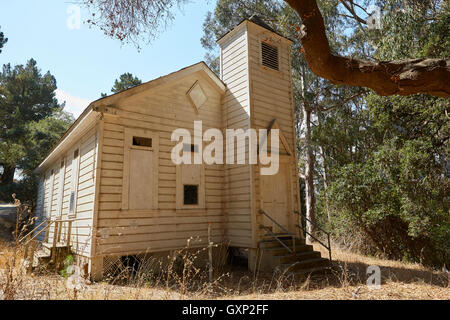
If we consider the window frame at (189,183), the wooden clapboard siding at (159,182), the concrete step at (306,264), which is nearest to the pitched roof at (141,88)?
the wooden clapboard siding at (159,182)

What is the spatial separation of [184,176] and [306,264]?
173 inches

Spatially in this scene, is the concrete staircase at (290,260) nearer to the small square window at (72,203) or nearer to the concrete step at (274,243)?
the concrete step at (274,243)

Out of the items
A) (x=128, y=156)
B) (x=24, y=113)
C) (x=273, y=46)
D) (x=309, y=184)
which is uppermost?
(x=24, y=113)

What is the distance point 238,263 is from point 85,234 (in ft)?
16.3

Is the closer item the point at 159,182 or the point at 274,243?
the point at 159,182

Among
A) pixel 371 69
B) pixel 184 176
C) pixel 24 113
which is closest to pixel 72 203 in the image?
pixel 184 176

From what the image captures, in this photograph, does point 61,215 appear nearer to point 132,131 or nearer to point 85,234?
point 85,234

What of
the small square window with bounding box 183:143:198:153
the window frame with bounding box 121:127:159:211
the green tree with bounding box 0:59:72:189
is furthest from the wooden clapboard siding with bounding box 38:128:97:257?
the green tree with bounding box 0:59:72:189

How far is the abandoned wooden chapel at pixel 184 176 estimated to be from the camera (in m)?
7.82

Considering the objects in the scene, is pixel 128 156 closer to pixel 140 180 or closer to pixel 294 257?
pixel 140 180

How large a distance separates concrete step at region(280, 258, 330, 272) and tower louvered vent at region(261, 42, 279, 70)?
22.0 feet

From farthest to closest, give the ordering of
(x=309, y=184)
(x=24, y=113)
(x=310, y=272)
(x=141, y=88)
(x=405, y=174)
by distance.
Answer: (x=24, y=113), (x=309, y=184), (x=405, y=174), (x=141, y=88), (x=310, y=272)

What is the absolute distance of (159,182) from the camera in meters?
8.62

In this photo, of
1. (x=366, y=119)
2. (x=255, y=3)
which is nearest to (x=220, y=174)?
(x=366, y=119)
